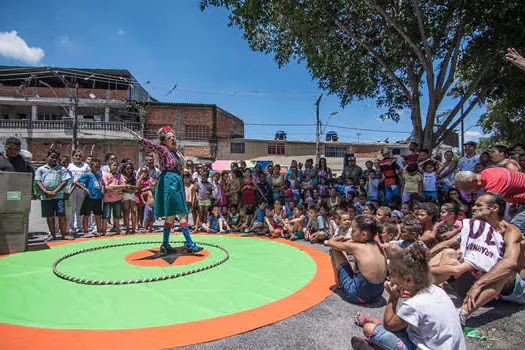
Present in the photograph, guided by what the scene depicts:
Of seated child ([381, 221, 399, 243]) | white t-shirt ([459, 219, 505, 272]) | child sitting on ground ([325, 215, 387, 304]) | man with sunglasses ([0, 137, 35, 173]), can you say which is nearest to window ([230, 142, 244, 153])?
man with sunglasses ([0, 137, 35, 173])

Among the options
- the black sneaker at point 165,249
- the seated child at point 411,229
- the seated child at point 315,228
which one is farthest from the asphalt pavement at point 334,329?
the seated child at point 315,228

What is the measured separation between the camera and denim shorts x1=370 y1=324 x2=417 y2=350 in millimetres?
2062

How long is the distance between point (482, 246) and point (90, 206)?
7429 millimetres

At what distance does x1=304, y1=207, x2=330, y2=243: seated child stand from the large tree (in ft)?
15.5

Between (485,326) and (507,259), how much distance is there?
26.0 inches

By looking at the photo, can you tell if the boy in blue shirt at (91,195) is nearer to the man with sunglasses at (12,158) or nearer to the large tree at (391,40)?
the man with sunglasses at (12,158)

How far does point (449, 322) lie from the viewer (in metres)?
1.84

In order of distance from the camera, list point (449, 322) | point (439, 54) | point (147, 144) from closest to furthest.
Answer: point (449, 322), point (147, 144), point (439, 54)

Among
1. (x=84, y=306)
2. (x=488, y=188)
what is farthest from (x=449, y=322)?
(x=84, y=306)

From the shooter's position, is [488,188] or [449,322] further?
[488,188]

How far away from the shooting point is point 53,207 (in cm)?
656

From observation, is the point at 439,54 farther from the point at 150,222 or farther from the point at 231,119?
the point at 231,119

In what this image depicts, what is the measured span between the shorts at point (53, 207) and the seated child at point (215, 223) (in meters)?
3.24

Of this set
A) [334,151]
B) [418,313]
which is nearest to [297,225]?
[418,313]
